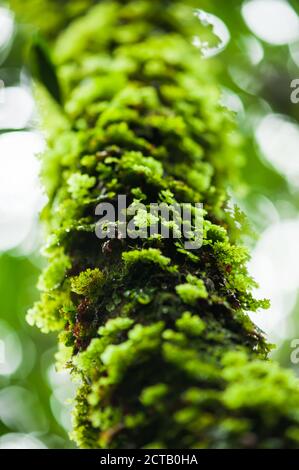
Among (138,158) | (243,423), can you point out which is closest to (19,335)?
(138,158)

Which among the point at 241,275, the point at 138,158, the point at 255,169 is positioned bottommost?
the point at 241,275

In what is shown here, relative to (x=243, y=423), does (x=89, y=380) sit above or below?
above

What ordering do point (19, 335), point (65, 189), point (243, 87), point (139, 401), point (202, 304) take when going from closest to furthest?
1. point (139, 401)
2. point (202, 304)
3. point (65, 189)
4. point (243, 87)
5. point (19, 335)

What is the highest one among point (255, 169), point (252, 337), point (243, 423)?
point (255, 169)

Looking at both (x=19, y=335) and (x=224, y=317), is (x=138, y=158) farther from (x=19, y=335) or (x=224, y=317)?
(x=19, y=335)

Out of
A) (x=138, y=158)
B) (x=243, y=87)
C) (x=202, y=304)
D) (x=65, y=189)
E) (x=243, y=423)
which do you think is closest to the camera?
(x=243, y=423)

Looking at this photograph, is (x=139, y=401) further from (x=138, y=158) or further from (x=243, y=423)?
(x=138, y=158)

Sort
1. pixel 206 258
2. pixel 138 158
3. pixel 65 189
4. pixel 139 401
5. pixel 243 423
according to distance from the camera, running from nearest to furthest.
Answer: pixel 243 423
pixel 139 401
pixel 206 258
pixel 138 158
pixel 65 189

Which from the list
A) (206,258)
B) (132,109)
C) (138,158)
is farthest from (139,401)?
(132,109)

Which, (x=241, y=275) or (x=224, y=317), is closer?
(x=224, y=317)
